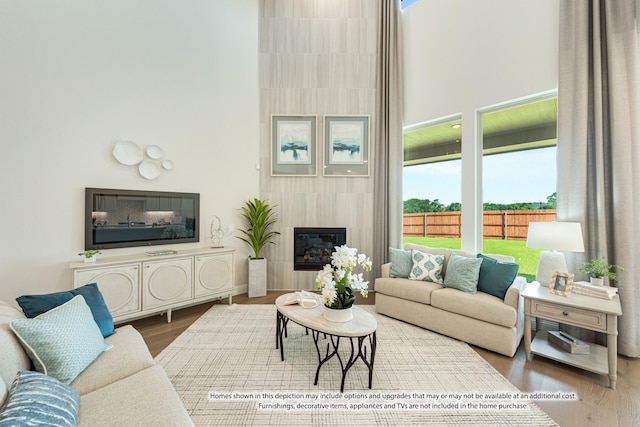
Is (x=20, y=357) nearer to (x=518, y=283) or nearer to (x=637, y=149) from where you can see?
(x=518, y=283)

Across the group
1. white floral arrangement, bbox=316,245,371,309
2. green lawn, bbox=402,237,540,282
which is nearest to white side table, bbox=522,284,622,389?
green lawn, bbox=402,237,540,282

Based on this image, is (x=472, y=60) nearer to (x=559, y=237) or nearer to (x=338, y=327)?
(x=559, y=237)

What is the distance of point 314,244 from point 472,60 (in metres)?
3.61

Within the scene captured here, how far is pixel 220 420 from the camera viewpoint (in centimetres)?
167

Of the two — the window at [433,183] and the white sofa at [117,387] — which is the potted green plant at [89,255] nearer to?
the white sofa at [117,387]

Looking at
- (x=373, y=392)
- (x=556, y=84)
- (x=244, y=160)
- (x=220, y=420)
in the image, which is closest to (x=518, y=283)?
(x=373, y=392)

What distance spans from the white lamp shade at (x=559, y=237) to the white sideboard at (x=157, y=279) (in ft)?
12.0

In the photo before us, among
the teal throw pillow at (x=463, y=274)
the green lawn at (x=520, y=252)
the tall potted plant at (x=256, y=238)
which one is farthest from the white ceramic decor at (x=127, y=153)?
the green lawn at (x=520, y=252)

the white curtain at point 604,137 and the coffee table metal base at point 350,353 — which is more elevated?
the white curtain at point 604,137

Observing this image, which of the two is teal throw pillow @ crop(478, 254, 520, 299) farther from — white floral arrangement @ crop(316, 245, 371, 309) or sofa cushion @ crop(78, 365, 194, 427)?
sofa cushion @ crop(78, 365, 194, 427)

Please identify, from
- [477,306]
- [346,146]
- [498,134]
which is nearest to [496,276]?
[477,306]

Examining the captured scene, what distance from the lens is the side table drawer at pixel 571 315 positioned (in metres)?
2.05

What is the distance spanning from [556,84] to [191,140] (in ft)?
15.4

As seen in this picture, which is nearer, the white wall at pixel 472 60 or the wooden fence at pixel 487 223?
the white wall at pixel 472 60
